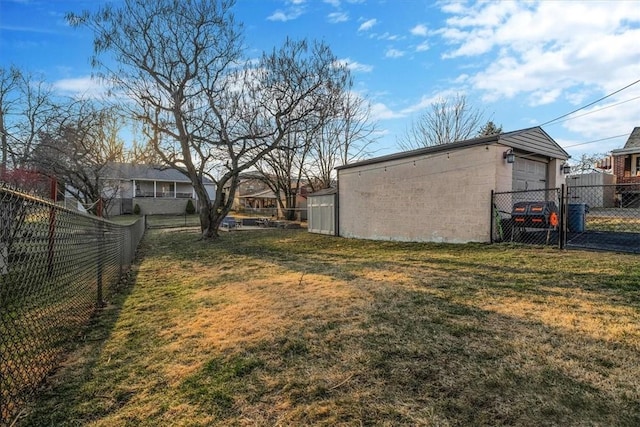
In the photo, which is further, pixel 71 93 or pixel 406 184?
pixel 71 93

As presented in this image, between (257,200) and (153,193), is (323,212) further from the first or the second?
(257,200)

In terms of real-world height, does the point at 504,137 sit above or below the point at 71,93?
below

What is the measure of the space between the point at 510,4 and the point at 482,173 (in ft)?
13.0

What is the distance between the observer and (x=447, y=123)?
968 inches

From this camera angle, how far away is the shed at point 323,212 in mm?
14672

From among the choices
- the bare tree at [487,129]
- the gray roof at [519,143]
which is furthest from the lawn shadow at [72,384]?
the bare tree at [487,129]

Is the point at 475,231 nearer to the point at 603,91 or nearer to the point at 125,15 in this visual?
the point at 603,91

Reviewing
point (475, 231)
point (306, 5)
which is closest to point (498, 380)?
point (475, 231)

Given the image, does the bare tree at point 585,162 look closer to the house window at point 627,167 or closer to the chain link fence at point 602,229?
the house window at point 627,167

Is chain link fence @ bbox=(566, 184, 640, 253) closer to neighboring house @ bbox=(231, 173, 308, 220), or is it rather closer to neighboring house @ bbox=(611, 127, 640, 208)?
neighboring house @ bbox=(611, 127, 640, 208)

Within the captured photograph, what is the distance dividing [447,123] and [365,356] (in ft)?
81.7

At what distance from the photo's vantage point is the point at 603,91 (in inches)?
427

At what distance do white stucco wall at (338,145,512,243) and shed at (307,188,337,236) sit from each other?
115cm

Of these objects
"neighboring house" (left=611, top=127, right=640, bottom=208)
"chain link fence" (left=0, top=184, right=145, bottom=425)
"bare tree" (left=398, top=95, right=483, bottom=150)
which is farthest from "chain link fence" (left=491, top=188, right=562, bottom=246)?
"bare tree" (left=398, top=95, right=483, bottom=150)
